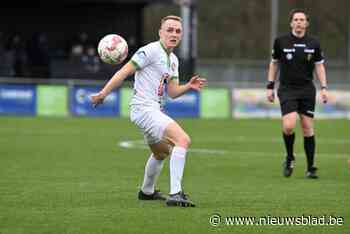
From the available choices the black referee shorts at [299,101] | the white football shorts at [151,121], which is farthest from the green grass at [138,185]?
the black referee shorts at [299,101]

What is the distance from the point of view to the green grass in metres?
9.62

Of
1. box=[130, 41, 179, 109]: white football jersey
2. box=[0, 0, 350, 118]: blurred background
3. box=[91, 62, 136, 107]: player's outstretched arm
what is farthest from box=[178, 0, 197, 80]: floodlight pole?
box=[91, 62, 136, 107]: player's outstretched arm

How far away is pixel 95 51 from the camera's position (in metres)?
36.2

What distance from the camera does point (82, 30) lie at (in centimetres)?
3819

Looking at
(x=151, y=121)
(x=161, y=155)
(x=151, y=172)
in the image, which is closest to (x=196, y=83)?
(x=151, y=121)

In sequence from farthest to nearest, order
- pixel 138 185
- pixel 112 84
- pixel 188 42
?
pixel 188 42
pixel 138 185
pixel 112 84

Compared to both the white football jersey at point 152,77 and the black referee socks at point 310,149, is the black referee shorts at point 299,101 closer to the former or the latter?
the black referee socks at point 310,149

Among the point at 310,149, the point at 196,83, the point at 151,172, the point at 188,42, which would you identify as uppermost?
the point at 196,83

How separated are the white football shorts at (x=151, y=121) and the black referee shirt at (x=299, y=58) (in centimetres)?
402

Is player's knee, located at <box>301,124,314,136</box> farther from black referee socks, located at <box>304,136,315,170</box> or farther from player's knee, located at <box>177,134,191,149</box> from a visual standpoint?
player's knee, located at <box>177,134,191,149</box>

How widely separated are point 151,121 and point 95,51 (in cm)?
2553

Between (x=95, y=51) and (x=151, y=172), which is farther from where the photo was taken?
(x=95, y=51)

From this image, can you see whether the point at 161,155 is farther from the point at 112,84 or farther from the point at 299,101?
the point at 299,101

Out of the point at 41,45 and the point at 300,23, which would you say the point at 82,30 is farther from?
the point at 300,23
